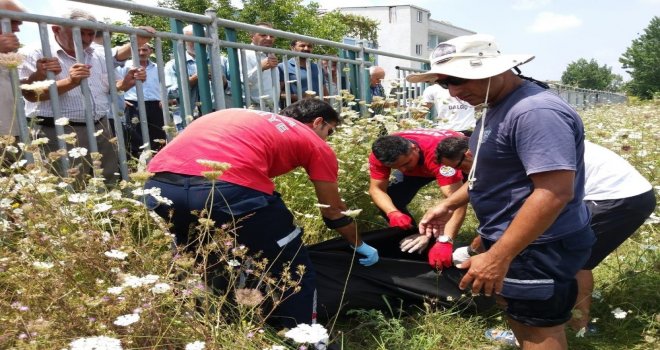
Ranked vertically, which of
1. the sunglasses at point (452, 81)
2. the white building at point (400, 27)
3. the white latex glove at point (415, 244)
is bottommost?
the white building at point (400, 27)

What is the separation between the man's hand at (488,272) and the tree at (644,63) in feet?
200

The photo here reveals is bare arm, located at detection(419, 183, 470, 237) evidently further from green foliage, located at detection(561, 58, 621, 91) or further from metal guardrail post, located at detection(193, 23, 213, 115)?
green foliage, located at detection(561, 58, 621, 91)

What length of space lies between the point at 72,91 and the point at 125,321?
2099mm

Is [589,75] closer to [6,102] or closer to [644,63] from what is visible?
[644,63]

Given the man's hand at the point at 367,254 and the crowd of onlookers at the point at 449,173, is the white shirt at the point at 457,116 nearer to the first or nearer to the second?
the crowd of onlookers at the point at 449,173

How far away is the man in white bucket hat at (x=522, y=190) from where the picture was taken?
1.73 meters

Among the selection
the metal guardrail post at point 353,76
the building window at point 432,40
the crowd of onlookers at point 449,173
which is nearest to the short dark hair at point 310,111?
the crowd of onlookers at point 449,173

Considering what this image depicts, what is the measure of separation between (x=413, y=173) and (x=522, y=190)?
198 cm

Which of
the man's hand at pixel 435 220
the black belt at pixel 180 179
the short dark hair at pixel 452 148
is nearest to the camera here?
the black belt at pixel 180 179

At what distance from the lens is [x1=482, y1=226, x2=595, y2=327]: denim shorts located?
6.38ft

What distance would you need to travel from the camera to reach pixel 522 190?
74.9 inches

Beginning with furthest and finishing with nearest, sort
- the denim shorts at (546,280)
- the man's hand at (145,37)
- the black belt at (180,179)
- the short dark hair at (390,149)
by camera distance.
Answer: the short dark hair at (390,149) < the man's hand at (145,37) < the black belt at (180,179) < the denim shorts at (546,280)

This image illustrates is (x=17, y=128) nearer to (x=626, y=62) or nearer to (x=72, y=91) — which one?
(x=72, y=91)

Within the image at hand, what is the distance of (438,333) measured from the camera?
107 inches
